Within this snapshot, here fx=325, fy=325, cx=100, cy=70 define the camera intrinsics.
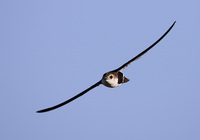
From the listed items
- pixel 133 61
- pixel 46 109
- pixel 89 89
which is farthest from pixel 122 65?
pixel 46 109

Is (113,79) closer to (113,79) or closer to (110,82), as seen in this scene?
(113,79)

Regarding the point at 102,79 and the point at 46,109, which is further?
the point at 46,109

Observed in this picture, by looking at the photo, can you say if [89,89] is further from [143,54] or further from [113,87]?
[143,54]

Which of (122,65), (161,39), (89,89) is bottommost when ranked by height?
(89,89)

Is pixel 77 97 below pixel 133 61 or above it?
below

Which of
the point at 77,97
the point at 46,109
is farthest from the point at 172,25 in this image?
the point at 46,109

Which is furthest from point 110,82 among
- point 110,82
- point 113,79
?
point 113,79

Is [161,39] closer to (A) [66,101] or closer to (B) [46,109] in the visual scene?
(A) [66,101]

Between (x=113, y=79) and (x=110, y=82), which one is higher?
(x=113, y=79)

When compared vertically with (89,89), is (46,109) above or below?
below
